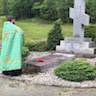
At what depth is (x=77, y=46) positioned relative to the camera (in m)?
14.0

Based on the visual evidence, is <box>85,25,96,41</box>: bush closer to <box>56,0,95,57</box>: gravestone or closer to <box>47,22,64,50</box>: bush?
<box>56,0,95,57</box>: gravestone

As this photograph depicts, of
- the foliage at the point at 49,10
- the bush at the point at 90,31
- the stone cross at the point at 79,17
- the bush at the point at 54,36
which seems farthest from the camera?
the foliage at the point at 49,10

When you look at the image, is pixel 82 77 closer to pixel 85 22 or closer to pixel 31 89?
pixel 31 89

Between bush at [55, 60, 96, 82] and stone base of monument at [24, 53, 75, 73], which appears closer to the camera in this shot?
bush at [55, 60, 96, 82]

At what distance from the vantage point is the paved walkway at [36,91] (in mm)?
8711

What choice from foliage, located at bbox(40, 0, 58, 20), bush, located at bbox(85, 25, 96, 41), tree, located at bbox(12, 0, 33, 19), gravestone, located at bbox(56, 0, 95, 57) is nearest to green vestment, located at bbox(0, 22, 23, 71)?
gravestone, located at bbox(56, 0, 95, 57)

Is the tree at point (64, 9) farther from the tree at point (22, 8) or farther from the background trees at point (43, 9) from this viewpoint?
the tree at point (22, 8)

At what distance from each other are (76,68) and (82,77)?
26 centimetres

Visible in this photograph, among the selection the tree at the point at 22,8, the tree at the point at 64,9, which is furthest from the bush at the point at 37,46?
the tree at the point at 22,8

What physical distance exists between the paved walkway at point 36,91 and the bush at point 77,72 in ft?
2.02

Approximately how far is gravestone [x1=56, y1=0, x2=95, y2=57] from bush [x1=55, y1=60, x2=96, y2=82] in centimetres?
392

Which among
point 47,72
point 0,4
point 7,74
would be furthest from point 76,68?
point 0,4

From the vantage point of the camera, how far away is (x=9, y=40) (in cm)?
1034

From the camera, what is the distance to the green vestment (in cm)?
1019
